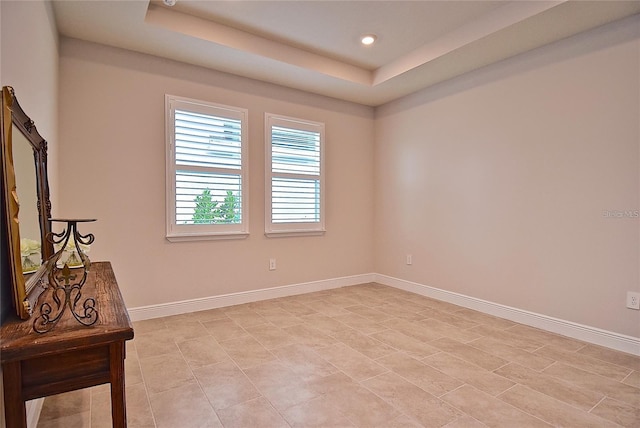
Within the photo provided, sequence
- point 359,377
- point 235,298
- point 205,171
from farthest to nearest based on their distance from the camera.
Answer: point 235,298 → point 205,171 → point 359,377

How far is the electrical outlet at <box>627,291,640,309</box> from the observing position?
105 inches

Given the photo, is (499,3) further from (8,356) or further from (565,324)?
(8,356)

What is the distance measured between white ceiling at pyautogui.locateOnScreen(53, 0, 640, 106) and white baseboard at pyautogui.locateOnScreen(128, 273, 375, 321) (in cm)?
247

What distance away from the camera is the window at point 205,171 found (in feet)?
11.7

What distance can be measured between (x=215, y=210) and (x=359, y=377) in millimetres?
2324

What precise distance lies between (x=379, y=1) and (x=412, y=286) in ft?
10.6

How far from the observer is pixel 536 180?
3.26 m

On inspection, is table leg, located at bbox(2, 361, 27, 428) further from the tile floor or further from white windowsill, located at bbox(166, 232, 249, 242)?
white windowsill, located at bbox(166, 232, 249, 242)

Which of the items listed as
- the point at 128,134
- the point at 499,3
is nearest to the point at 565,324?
the point at 499,3

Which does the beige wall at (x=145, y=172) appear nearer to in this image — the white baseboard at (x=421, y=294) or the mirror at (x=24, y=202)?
the white baseboard at (x=421, y=294)

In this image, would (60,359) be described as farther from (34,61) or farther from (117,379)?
(34,61)

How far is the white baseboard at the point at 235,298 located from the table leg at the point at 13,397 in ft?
8.22

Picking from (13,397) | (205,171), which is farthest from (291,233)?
(13,397)

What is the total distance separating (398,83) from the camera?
13.6ft
